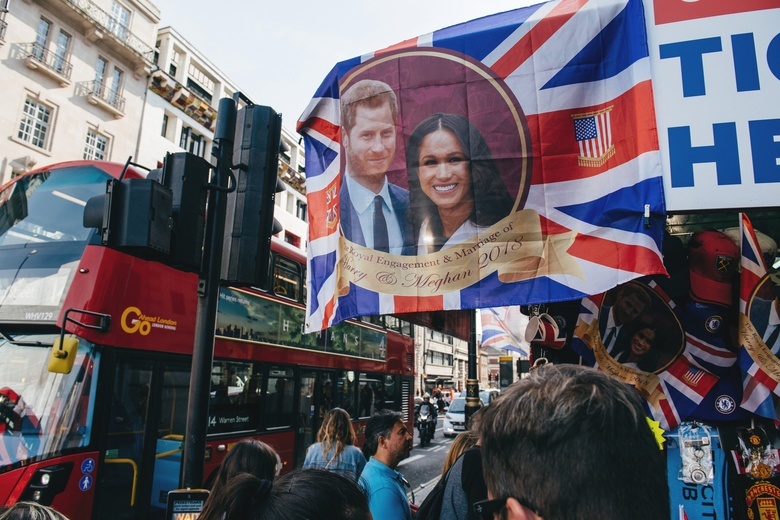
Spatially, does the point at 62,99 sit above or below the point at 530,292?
above

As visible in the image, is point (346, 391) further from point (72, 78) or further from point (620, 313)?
point (72, 78)

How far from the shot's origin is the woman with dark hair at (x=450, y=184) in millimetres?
3035

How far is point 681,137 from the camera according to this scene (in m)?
2.57

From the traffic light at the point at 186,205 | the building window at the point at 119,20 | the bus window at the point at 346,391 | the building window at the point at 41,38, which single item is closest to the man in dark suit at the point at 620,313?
the traffic light at the point at 186,205

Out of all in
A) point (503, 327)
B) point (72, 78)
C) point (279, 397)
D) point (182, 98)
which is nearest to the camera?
point (503, 327)

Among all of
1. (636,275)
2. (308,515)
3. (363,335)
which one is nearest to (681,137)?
(636,275)

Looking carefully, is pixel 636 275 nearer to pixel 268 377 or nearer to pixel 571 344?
pixel 571 344

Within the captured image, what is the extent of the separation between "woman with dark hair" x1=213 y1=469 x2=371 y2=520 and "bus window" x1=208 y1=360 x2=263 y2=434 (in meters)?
6.48

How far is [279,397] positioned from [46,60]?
65.0ft

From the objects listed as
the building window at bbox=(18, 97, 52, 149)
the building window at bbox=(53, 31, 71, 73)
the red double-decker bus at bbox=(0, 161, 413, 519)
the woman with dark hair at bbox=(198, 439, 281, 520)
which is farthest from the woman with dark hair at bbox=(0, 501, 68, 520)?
the building window at bbox=(53, 31, 71, 73)

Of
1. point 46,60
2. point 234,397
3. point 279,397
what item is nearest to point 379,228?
point 234,397

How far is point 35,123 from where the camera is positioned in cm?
2016

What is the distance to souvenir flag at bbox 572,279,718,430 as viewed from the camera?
3195 millimetres

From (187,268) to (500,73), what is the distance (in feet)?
7.83
